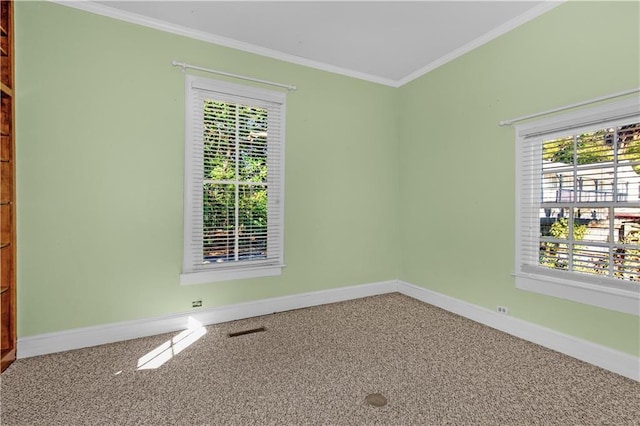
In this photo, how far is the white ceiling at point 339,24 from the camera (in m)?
2.68

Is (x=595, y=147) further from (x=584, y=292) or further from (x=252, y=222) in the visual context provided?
(x=252, y=222)

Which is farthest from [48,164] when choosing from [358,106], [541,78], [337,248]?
[541,78]

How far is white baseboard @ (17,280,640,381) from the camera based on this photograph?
2359 mm

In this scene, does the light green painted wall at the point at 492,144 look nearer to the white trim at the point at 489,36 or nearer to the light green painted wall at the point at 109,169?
the white trim at the point at 489,36

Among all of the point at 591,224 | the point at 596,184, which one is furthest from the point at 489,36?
the point at 591,224

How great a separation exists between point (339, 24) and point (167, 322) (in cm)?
321

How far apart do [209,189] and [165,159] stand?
1.58 ft

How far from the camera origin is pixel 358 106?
13.2 feet

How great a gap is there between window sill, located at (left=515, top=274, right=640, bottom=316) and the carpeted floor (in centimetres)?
47

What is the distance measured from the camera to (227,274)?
10.7 feet

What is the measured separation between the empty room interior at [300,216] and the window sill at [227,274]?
0.03 meters

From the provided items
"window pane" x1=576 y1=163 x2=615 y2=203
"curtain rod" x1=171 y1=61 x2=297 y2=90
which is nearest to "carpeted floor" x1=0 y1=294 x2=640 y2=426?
"window pane" x1=576 y1=163 x2=615 y2=203

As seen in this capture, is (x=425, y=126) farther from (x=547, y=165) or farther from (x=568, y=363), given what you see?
(x=568, y=363)

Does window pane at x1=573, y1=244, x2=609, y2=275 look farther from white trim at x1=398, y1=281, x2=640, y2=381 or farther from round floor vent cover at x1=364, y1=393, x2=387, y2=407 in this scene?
round floor vent cover at x1=364, y1=393, x2=387, y2=407
